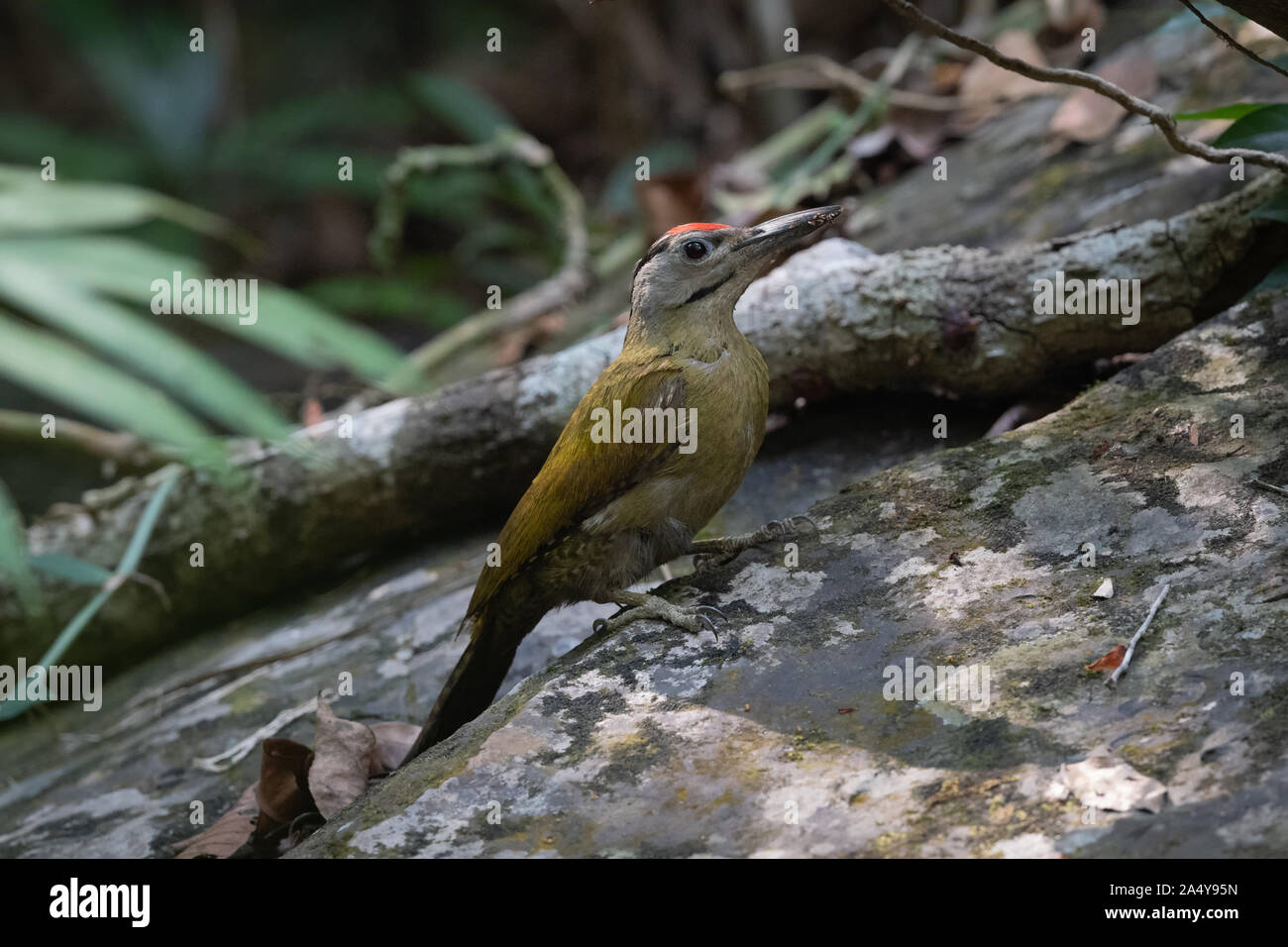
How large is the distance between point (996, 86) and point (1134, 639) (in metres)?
4.61

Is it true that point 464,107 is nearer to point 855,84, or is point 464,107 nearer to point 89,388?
point 855,84

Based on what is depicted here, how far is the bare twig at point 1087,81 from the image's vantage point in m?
2.71

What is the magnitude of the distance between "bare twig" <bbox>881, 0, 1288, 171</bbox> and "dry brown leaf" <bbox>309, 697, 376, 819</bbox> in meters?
2.24

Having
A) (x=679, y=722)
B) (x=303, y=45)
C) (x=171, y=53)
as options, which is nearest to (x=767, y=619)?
(x=679, y=722)

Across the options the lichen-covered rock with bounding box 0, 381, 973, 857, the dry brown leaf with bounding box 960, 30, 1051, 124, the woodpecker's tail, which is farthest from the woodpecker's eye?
the dry brown leaf with bounding box 960, 30, 1051, 124

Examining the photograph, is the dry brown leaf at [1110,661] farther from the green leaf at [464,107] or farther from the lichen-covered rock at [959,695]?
the green leaf at [464,107]

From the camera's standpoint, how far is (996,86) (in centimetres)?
592

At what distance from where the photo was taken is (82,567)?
3523mm

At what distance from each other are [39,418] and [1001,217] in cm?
441

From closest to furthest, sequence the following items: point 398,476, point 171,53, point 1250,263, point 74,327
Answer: point 74,327
point 1250,263
point 398,476
point 171,53

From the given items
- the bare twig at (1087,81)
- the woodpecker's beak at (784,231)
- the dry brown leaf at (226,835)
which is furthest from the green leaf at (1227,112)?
the dry brown leaf at (226,835)

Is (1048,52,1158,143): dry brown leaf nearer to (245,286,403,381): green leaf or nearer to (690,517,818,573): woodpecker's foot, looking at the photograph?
(690,517,818,573): woodpecker's foot

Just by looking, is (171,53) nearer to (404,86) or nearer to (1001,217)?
(404,86)

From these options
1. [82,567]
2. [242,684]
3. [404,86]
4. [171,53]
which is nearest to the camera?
[82,567]
